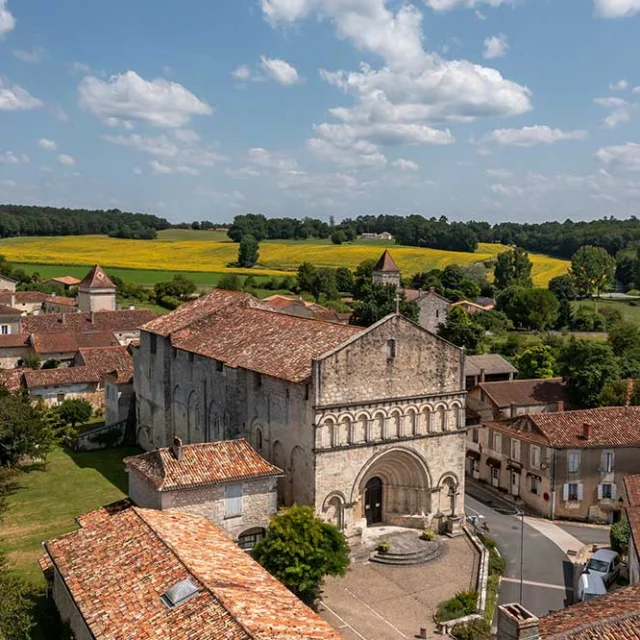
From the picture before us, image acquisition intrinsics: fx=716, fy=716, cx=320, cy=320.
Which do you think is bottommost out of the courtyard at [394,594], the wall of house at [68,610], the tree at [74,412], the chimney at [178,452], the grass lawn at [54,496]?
the grass lawn at [54,496]

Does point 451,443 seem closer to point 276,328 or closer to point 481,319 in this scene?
point 276,328

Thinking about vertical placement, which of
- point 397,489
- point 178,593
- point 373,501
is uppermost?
point 178,593

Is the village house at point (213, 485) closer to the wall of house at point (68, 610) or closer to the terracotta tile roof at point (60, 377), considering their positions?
the wall of house at point (68, 610)

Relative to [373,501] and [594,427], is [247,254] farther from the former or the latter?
[373,501]

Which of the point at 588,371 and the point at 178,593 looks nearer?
the point at 178,593

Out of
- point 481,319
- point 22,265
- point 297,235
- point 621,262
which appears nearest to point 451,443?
point 481,319

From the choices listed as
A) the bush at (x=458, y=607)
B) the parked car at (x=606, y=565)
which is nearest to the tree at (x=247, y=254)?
the parked car at (x=606, y=565)

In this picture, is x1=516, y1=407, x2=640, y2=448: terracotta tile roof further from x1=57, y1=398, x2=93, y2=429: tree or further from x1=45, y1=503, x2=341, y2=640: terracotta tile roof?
x1=57, y1=398, x2=93, y2=429: tree

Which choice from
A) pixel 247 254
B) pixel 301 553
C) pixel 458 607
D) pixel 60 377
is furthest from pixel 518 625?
pixel 247 254
